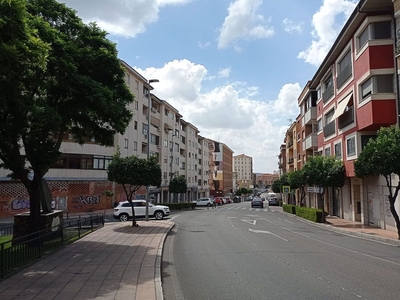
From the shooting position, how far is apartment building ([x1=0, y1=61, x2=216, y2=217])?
35.7 meters

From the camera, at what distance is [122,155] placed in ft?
151

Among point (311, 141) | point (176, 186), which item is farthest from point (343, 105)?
point (176, 186)

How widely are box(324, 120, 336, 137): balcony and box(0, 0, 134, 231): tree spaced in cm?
2118

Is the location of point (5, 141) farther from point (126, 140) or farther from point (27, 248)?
point (126, 140)

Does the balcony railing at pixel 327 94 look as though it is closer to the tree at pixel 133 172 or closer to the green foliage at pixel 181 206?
the tree at pixel 133 172

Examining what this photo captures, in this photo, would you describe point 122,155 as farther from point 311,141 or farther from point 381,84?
point 381,84

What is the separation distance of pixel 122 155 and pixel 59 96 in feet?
105

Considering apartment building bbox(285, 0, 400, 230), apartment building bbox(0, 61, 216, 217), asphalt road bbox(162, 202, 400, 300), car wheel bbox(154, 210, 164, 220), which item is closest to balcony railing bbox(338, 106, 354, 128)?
Answer: apartment building bbox(285, 0, 400, 230)

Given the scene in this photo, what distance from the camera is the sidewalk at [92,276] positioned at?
722 centimetres

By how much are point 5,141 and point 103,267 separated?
6926 millimetres

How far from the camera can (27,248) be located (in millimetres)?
10547

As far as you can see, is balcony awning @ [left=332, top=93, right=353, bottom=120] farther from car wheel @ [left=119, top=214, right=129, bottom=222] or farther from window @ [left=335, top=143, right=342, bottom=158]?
car wheel @ [left=119, top=214, right=129, bottom=222]

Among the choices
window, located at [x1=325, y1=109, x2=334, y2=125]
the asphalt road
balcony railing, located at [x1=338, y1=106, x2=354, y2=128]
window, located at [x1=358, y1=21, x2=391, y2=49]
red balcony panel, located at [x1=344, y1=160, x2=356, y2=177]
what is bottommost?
the asphalt road

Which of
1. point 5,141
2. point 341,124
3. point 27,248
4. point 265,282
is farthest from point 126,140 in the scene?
point 265,282
